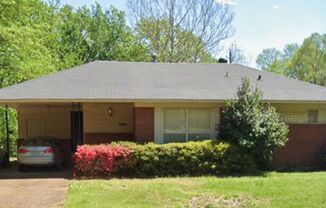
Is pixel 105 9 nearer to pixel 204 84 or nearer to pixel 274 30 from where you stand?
pixel 274 30

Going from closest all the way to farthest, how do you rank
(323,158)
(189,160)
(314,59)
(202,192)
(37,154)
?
(202,192) → (189,160) → (37,154) → (323,158) → (314,59)

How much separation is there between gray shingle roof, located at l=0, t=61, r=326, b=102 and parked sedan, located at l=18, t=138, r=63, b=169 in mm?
1804

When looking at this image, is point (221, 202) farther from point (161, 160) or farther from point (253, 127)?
point (253, 127)

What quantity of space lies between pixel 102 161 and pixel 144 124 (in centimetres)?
271

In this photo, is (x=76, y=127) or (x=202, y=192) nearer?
(x=202, y=192)

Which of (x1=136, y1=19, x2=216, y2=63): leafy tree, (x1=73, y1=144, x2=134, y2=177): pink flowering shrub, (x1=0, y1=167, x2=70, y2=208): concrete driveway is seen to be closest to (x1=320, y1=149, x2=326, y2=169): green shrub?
(x1=73, y1=144, x2=134, y2=177): pink flowering shrub

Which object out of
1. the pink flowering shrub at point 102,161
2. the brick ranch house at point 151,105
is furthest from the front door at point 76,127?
the pink flowering shrub at point 102,161

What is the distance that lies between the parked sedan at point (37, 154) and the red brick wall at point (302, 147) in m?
8.71

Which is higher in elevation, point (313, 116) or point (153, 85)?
point (153, 85)

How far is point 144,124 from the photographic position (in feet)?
49.0

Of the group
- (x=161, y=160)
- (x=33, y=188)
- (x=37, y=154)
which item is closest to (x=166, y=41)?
(x=37, y=154)

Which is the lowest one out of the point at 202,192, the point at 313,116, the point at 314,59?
the point at 202,192

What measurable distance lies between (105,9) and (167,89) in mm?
24374

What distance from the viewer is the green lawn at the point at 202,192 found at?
905 cm
